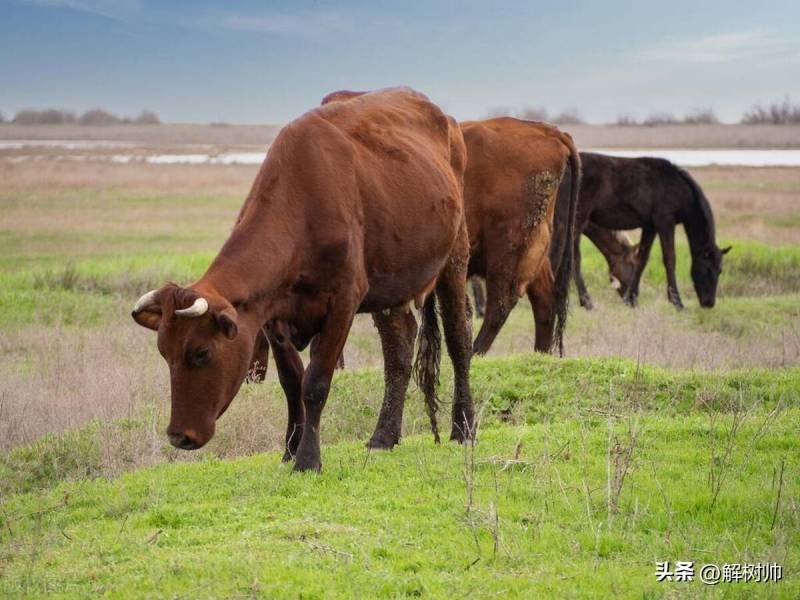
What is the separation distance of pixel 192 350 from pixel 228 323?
10.4 inches

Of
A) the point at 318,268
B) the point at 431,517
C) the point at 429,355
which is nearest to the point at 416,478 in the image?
the point at 431,517

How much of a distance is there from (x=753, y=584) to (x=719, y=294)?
15848 millimetres

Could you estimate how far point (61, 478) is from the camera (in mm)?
8852

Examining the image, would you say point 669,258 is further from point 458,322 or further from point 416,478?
point 416,478

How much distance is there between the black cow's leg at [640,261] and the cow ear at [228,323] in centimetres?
1310

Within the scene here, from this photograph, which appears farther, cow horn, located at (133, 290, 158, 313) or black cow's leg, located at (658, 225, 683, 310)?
black cow's leg, located at (658, 225, 683, 310)

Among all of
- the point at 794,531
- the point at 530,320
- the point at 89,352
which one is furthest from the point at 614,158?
the point at 794,531

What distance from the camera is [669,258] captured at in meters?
19.1

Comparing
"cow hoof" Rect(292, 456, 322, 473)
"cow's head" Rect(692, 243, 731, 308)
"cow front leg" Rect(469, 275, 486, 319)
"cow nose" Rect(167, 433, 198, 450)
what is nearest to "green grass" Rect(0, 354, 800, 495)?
"cow hoof" Rect(292, 456, 322, 473)

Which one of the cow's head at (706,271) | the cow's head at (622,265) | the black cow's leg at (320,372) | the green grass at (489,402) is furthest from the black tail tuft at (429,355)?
the cow's head at (622,265)

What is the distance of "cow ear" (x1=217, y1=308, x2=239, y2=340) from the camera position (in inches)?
241

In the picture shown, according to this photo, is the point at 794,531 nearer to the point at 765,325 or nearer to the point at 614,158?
the point at 765,325

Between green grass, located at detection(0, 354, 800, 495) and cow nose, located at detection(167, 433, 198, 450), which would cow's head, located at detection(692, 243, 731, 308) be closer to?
green grass, located at detection(0, 354, 800, 495)

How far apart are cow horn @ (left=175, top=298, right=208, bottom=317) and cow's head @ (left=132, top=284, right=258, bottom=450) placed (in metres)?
0.02
